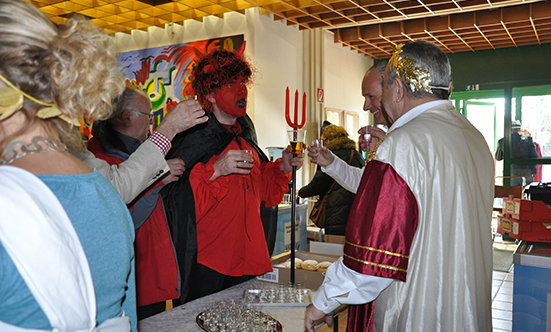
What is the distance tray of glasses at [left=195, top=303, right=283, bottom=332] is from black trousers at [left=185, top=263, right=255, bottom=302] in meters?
0.68

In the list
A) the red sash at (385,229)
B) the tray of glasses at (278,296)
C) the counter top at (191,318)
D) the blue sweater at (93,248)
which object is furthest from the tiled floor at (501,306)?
the blue sweater at (93,248)

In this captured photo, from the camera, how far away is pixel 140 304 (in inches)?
88.7

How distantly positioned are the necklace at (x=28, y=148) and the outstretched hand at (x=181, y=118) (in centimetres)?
84

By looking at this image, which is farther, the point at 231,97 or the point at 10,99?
the point at 231,97

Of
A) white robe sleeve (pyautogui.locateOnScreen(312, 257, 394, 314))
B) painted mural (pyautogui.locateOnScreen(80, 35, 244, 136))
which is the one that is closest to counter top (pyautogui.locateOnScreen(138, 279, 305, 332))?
white robe sleeve (pyautogui.locateOnScreen(312, 257, 394, 314))

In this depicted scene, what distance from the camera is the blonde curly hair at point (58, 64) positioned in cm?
73

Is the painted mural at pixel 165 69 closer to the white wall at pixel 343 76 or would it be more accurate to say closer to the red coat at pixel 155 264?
the white wall at pixel 343 76

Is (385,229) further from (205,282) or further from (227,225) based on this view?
(205,282)

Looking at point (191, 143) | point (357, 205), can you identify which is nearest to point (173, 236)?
point (191, 143)

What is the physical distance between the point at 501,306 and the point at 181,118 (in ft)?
14.1

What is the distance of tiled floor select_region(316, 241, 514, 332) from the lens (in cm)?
388

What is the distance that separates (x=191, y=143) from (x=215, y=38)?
5.12 meters

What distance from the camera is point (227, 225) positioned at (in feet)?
7.33

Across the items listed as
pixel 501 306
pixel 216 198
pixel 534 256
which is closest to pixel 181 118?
pixel 216 198
